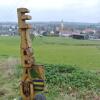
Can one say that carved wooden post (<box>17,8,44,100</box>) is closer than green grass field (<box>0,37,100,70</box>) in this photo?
Yes

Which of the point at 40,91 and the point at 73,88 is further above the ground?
the point at 40,91

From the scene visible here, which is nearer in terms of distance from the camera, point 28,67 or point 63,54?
point 28,67

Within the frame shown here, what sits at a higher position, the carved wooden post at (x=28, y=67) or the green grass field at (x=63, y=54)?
the carved wooden post at (x=28, y=67)

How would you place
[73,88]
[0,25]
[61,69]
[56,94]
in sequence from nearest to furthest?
[56,94] < [73,88] < [61,69] < [0,25]

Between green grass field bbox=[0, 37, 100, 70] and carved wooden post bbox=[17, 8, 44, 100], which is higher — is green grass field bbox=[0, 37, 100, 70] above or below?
below

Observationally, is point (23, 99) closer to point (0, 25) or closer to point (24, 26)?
point (24, 26)

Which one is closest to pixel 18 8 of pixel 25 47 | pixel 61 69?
pixel 25 47

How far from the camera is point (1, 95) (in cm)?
871

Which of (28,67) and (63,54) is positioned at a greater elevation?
(28,67)

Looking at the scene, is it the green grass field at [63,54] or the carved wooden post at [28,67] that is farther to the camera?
the green grass field at [63,54]

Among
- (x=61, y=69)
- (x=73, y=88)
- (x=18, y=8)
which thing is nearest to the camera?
(x=18, y=8)

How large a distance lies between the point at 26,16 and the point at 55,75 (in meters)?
5.04

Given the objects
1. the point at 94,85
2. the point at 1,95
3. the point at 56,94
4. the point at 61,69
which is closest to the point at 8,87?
the point at 1,95

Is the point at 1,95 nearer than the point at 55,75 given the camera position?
Yes
